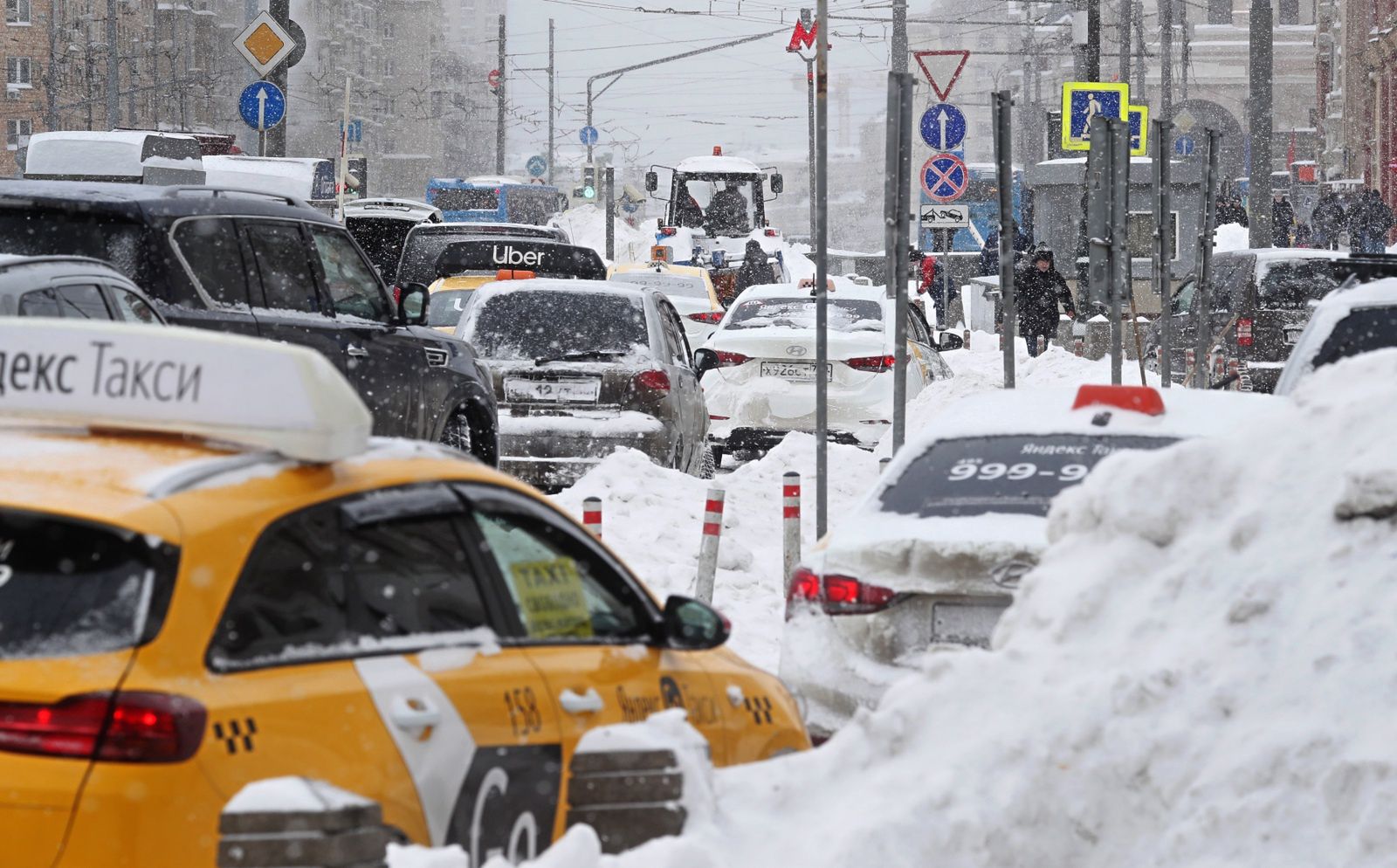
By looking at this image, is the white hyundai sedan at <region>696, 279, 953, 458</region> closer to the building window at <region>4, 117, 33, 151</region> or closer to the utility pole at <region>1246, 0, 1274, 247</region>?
the utility pole at <region>1246, 0, 1274, 247</region>

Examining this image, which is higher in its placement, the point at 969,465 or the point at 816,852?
the point at 969,465

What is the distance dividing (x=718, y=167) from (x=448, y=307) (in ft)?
103

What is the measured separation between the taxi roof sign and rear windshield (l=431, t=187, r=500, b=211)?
138ft

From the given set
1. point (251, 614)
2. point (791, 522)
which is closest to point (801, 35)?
point (791, 522)

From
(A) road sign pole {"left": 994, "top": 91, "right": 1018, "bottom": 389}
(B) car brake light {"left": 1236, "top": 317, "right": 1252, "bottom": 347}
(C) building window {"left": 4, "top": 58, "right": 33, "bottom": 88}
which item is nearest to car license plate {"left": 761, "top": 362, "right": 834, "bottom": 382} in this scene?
(A) road sign pole {"left": 994, "top": 91, "right": 1018, "bottom": 389}

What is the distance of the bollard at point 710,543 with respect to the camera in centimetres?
1079

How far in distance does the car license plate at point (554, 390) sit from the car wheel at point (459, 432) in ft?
3.26

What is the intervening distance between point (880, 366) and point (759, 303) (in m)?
2.04

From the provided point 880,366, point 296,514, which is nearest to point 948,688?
point 296,514

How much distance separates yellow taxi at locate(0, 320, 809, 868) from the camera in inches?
147

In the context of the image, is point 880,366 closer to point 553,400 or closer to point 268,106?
point 553,400

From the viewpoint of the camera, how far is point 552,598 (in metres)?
5.01

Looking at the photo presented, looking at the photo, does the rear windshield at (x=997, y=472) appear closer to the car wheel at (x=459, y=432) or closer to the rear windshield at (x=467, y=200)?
the car wheel at (x=459, y=432)

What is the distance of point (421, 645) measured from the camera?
4.42 meters
